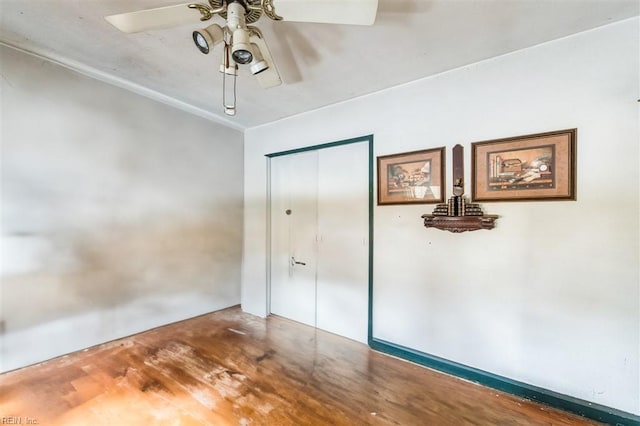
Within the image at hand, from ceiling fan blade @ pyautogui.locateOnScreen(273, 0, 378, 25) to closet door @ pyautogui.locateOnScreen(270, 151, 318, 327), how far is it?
1835mm

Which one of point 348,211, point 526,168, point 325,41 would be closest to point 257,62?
point 325,41

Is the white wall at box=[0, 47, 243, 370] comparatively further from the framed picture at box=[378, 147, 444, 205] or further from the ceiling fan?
the framed picture at box=[378, 147, 444, 205]

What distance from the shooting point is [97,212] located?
247cm

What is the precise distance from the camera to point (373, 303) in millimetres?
2582

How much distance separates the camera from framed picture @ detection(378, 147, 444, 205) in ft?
7.40

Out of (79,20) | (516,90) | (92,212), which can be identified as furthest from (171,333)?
(516,90)

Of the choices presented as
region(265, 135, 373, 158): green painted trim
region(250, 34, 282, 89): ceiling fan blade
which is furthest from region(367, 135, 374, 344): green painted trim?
region(250, 34, 282, 89): ceiling fan blade

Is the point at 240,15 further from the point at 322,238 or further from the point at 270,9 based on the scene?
the point at 322,238

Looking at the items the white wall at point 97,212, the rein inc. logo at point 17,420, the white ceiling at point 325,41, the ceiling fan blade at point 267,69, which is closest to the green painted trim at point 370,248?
the white ceiling at point 325,41

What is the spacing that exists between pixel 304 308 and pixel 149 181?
222 centimetres

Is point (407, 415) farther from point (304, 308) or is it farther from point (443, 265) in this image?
point (304, 308)

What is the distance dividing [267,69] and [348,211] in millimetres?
1602

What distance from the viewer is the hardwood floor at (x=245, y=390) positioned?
66.0 inches

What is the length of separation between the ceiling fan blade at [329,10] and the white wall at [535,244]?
1312 mm
